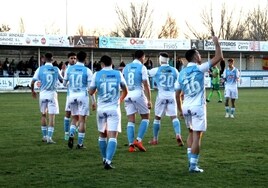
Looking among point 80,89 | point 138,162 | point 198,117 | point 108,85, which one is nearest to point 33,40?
point 80,89

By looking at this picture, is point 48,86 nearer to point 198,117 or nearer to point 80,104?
point 80,104

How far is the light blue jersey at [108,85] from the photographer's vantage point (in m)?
9.70

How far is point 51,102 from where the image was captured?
13.3m

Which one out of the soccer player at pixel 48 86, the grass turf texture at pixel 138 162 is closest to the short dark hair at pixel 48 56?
the soccer player at pixel 48 86

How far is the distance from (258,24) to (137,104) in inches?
2902

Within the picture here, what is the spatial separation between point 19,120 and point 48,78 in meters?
6.27

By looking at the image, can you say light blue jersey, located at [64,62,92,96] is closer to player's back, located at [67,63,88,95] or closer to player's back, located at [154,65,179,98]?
player's back, located at [67,63,88,95]

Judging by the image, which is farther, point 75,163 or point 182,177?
point 75,163

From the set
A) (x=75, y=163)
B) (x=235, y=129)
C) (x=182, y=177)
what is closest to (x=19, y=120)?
(x=235, y=129)

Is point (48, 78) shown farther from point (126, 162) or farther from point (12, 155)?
point (126, 162)

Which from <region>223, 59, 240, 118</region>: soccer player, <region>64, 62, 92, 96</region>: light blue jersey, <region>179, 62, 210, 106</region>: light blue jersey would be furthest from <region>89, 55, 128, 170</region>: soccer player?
<region>223, 59, 240, 118</region>: soccer player

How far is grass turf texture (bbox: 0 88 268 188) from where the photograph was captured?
28.0ft

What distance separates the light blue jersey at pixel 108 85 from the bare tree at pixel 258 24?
75298 millimetres

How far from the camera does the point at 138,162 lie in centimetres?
1034
